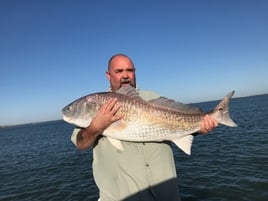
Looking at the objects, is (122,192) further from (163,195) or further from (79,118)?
(79,118)

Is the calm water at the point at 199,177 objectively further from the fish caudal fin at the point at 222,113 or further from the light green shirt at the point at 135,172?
the light green shirt at the point at 135,172

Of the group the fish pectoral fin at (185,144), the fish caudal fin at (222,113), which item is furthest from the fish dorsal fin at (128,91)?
the fish caudal fin at (222,113)

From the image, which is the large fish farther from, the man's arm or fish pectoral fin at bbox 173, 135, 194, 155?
the man's arm

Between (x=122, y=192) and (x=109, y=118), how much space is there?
1167 mm

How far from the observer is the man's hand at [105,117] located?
3.93 meters

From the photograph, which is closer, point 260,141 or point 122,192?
point 122,192

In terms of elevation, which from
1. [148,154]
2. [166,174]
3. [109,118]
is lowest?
[166,174]

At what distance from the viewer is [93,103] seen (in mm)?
4246

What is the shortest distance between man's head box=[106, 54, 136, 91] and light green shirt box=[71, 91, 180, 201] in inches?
39.0

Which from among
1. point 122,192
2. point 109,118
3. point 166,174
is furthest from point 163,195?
point 109,118

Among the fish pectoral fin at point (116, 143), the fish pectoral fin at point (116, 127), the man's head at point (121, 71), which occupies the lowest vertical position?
the fish pectoral fin at point (116, 143)

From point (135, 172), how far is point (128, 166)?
5.5 inches

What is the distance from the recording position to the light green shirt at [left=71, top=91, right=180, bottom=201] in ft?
13.3

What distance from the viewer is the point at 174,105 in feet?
15.1
